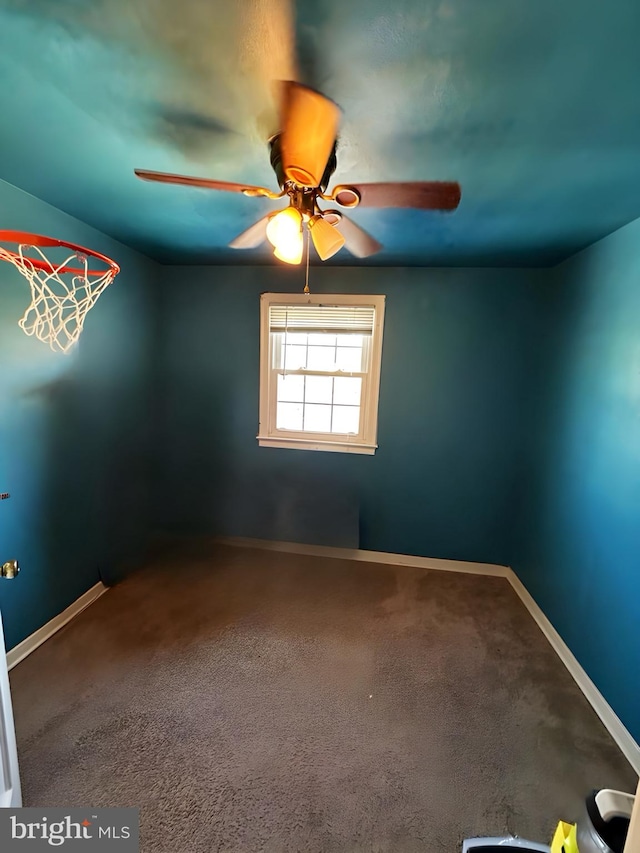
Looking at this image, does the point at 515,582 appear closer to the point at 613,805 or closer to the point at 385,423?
the point at 385,423

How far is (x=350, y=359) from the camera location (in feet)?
9.29

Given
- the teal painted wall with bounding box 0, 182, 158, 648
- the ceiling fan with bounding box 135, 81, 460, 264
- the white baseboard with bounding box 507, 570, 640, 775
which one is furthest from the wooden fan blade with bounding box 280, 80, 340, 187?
the white baseboard with bounding box 507, 570, 640, 775

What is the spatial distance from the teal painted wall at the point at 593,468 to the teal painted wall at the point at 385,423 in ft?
0.93

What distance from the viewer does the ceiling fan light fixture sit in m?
1.28

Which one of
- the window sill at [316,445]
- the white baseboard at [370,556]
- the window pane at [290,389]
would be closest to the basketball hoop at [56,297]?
the window pane at [290,389]

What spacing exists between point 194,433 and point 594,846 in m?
2.93

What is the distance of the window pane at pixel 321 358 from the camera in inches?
112

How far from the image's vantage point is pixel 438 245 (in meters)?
2.16

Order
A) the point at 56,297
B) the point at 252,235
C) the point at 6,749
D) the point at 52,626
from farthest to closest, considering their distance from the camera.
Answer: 1. the point at 52,626
2. the point at 56,297
3. the point at 252,235
4. the point at 6,749

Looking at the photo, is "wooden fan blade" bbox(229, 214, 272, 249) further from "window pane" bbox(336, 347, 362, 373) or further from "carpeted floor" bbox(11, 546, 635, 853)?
"carpeted floor" bbox(11, 546, 635, 853)

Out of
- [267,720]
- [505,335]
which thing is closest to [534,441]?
[505,335]

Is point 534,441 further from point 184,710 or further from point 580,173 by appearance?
point 184,710

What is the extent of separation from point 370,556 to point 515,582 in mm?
1084

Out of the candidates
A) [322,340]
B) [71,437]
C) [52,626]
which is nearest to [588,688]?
[322,340]
